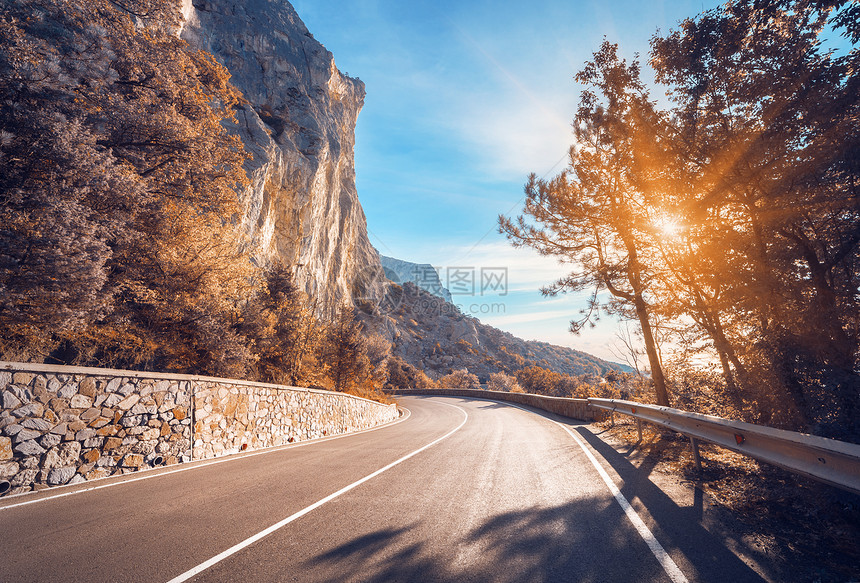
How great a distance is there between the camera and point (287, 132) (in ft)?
118

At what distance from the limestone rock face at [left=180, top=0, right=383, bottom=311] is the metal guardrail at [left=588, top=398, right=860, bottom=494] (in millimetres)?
27894

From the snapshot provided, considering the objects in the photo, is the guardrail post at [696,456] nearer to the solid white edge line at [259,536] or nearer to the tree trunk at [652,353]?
the solid white edge line at [259,536]

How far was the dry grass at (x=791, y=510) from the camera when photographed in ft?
9.26

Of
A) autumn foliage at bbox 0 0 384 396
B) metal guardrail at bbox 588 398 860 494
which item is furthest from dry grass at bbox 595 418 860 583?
autumn foliage at bbox 0 0 384 396

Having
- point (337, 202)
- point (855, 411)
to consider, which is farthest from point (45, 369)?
point (337, 202)

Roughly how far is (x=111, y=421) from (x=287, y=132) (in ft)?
120

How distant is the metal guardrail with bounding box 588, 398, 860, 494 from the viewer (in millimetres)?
2867

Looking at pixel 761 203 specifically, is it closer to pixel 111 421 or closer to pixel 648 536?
pixel 648 536

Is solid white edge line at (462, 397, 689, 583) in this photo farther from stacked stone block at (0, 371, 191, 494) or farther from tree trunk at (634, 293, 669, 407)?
stacked stone block at (0, 371, 191, 494)

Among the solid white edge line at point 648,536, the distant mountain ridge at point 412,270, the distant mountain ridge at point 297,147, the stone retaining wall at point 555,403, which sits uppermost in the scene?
the distant mountain ridge at point 412,270

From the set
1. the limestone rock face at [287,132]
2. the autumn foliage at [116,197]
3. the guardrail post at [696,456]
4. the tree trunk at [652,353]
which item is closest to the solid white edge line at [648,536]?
the guardrail post at [696,456]

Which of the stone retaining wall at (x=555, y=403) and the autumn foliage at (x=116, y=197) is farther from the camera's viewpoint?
the stone retaining wall at (x=555, y=403)

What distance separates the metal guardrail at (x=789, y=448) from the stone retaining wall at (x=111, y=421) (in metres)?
9.55

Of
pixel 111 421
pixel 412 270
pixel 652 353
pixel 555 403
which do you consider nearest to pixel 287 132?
pixel 555 403
